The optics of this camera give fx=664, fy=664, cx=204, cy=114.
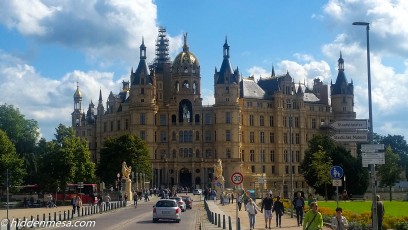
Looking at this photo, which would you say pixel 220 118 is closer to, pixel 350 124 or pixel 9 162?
pixel 9 162

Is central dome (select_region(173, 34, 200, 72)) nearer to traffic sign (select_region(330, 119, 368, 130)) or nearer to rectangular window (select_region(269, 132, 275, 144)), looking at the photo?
rectangular window (select_region(269, 132, 275, 144))

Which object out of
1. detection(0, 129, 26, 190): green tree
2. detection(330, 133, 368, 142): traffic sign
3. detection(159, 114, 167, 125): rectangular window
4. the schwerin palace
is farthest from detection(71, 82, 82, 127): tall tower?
Result: detection(330, 133, 368, 142): traffic sign

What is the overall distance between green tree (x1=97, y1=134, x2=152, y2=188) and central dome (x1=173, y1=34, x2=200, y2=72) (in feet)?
117

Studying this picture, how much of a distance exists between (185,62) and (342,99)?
122 feet

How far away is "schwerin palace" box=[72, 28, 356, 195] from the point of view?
452 feet

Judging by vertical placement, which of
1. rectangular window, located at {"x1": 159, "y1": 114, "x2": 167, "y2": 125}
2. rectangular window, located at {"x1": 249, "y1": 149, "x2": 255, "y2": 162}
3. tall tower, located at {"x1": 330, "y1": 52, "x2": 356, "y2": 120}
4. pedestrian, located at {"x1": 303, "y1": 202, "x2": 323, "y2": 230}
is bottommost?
pedestrian, located at {"x1": 303, "y1": 202, "x2": 323, "y2": 230}

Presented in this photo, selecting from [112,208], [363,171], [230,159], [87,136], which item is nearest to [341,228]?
[112,208]

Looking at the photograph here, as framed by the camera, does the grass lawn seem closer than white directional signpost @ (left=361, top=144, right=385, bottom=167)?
No

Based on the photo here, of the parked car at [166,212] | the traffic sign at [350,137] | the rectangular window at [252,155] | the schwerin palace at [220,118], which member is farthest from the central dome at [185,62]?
the traffic sign at [350,137]

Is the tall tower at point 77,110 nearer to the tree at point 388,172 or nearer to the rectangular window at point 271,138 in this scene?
the rectangular window at point 271,138

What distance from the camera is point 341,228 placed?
22312mm

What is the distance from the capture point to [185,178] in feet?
459

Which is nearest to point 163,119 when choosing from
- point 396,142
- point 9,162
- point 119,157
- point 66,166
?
point 119,157

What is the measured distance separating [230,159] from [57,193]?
5423 centimetres
